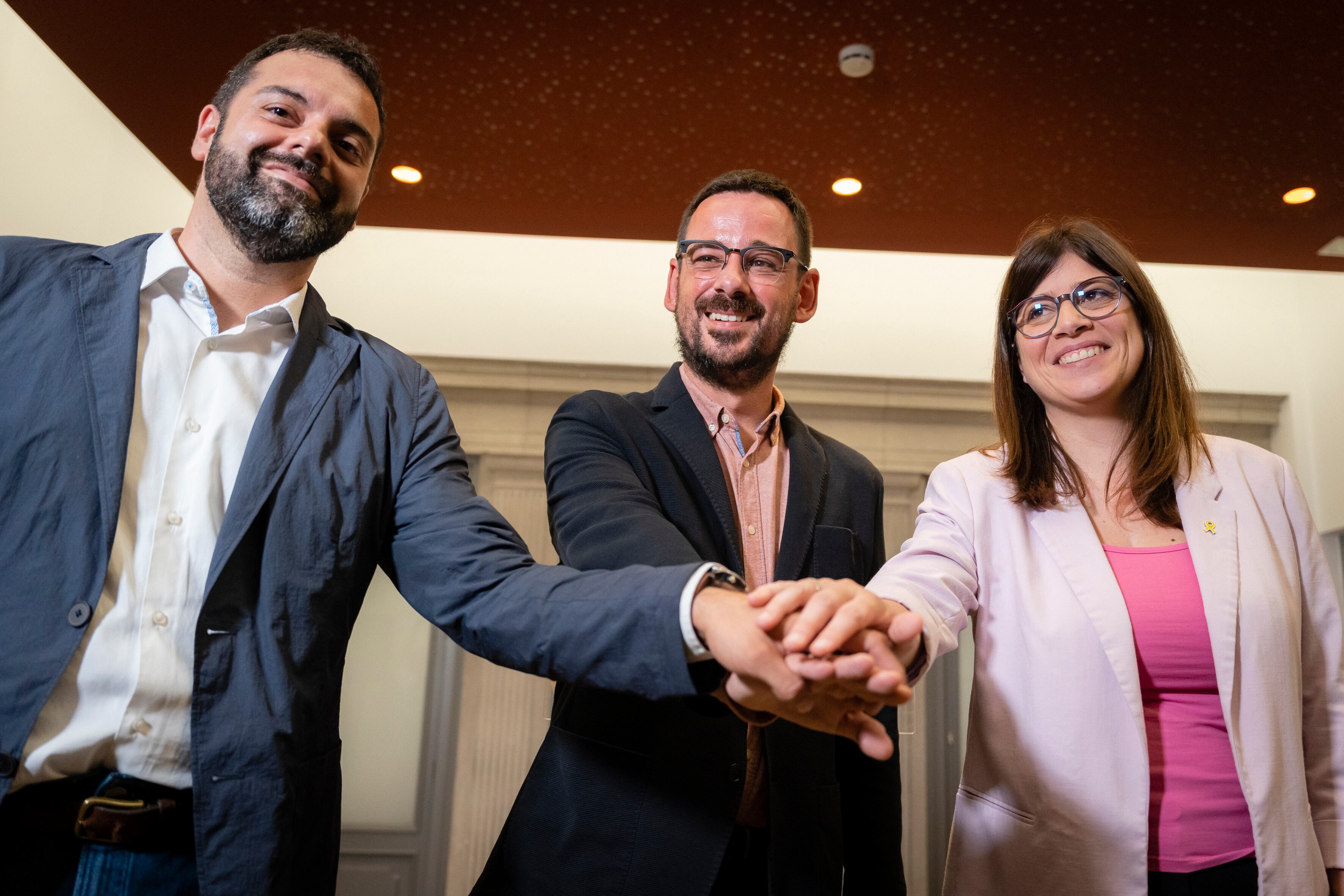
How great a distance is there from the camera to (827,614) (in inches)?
44.3

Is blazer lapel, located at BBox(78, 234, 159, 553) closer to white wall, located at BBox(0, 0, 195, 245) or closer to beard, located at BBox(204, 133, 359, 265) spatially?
beard, located at BBox(204, 133, 359, 265)

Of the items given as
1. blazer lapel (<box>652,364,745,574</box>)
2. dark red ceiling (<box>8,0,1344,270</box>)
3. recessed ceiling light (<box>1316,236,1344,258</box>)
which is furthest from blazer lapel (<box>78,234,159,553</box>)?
recessed ceiling light (<box>1316,236,1344,258</box>)

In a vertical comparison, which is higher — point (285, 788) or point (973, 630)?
point (973, 630)

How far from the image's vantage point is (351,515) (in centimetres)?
126

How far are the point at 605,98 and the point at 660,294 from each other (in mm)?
2417

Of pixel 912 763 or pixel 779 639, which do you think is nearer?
pixel 779 639

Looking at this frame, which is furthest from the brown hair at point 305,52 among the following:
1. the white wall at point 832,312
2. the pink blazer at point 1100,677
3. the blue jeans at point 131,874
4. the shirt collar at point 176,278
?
the white wall at point 832,312

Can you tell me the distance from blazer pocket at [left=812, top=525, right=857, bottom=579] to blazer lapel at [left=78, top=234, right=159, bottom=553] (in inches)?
39.9

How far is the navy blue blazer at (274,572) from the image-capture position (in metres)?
1.07

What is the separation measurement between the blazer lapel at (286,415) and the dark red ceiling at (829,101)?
1.47 metres

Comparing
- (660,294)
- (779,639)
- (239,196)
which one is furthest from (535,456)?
(779,639)

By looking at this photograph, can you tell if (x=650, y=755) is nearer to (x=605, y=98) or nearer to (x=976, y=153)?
(x=605, y=98)

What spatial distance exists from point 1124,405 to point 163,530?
1500 millimetres

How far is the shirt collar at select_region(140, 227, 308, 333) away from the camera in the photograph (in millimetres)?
1314
